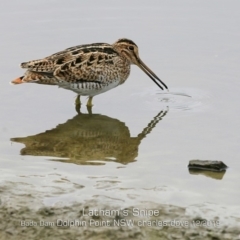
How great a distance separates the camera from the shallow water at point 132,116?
670 centimetres

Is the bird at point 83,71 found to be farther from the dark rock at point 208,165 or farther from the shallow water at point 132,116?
the dark rock at point 208,165

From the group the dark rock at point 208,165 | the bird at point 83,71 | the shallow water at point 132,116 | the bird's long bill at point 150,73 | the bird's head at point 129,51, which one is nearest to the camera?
the shallow water at point 132,116

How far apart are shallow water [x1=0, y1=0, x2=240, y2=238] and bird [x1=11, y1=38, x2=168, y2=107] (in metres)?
0.26

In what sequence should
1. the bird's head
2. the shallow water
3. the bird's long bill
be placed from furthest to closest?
the bird's head
the bird's long bill
the shallow water

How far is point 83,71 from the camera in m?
9.45

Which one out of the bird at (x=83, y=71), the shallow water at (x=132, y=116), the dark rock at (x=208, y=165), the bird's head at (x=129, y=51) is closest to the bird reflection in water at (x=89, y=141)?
the shallow water at (x=132, y=116)

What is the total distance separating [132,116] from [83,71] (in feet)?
3.12

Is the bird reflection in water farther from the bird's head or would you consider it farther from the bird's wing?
the bird's head

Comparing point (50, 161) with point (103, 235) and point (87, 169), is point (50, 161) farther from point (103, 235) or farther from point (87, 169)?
point (103, 235)

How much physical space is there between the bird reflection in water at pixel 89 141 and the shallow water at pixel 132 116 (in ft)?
0.04

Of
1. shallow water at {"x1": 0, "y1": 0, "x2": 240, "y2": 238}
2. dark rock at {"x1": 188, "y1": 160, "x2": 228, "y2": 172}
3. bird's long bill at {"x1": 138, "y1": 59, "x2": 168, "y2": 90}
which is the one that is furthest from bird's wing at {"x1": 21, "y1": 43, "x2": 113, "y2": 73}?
dark rock at {"x1": 188, "y1": 160, "x2": 228, "y2": 172}

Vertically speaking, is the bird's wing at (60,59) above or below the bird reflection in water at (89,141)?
above

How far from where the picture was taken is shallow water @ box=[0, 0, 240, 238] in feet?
22.0

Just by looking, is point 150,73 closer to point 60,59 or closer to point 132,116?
point 132,116
